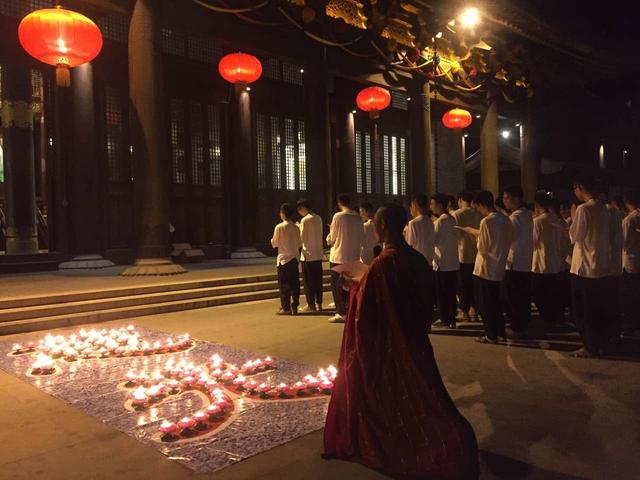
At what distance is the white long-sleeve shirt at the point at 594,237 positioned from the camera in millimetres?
5281

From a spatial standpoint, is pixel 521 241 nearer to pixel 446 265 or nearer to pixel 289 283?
pixel 446 265

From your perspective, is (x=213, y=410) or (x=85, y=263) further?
(x=85, y=263)

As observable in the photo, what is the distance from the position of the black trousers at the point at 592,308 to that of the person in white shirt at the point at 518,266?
3.33 ft

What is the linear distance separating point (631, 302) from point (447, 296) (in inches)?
84.4

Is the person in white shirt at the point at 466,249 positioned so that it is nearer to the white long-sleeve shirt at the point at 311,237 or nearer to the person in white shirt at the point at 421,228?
the person in white shirt at the point at 421,228

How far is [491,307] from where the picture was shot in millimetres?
6059

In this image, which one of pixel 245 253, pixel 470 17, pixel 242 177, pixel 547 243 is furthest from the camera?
pixel 242 177

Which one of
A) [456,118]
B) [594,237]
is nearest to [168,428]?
[594,237]

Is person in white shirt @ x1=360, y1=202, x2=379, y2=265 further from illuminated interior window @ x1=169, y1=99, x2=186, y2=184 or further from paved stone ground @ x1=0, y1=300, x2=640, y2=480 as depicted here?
illuminated interior window @ x1=169, y1=99, x2=186, y2=184

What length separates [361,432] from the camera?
3.04 metres

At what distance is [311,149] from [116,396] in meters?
9.63

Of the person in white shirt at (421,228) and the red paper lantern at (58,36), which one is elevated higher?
the red paper lantern at (58,36)

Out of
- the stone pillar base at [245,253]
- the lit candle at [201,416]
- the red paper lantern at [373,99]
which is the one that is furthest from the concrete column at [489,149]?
the lit candle at [201,416]

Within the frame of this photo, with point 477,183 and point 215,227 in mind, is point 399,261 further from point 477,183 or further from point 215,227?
point 477,183
